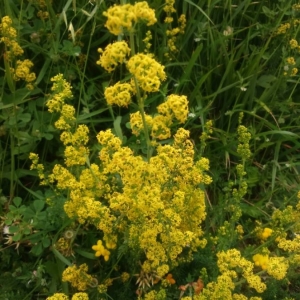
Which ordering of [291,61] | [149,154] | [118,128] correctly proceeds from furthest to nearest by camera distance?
[291,61] → [118,128] → [149,154]

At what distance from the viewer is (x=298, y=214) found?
2.02m

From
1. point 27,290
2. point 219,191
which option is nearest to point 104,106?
point 219,191

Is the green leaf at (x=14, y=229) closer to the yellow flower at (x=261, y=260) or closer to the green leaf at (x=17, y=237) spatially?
the green leaf at (x=17, y=237)

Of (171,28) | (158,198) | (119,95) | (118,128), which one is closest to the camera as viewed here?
(119,95)

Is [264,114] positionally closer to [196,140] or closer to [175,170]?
[196,140]

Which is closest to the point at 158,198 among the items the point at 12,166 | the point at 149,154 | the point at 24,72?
the point at 149,154

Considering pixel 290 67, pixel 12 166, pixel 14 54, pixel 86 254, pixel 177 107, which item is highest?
pixel 177 107

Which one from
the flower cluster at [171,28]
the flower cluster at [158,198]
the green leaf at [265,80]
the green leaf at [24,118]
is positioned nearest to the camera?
the flower cluster at [158,198]

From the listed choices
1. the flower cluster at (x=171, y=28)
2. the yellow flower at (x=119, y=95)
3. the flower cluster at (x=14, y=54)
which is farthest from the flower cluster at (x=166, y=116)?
the flower cluster at (x=171, y=28)

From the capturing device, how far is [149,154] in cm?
173

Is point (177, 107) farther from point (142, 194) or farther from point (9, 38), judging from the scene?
point (9, 38)

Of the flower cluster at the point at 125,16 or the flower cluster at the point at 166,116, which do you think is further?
the flower cluster at the point at 166,116

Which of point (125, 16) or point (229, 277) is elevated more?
point (125, 16)

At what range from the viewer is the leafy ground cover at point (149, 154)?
1.72 meters
